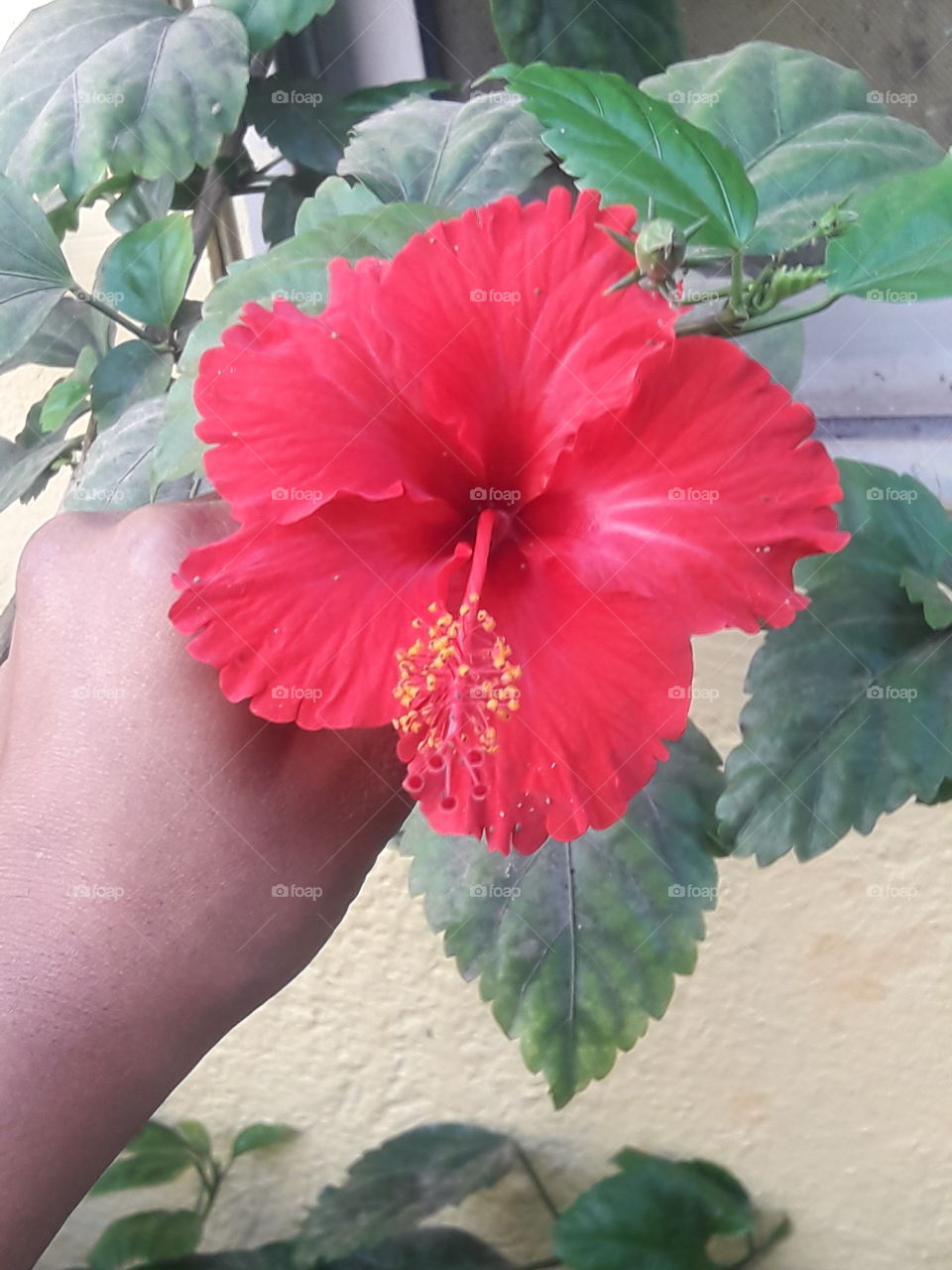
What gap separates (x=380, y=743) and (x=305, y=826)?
0.14 ft

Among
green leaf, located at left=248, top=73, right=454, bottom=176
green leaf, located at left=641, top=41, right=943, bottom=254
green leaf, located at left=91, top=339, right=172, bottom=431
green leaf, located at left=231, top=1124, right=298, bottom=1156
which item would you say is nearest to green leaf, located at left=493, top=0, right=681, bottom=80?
green leaf, located at left=248, top=73, right=454, bottom=176

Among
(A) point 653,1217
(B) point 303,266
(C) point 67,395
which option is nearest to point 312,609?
(B) point 303,266

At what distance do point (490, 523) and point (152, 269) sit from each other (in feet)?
1.16

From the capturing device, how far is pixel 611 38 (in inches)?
26.7

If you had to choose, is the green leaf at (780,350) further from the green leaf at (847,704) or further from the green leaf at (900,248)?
the green leaf at (900,248)

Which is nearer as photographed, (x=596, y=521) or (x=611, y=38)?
(x=596, y=521)

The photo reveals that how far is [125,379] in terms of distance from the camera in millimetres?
626

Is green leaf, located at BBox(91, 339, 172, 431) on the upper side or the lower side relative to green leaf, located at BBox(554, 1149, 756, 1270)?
upper

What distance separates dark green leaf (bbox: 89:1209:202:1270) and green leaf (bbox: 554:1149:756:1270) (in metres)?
0.37

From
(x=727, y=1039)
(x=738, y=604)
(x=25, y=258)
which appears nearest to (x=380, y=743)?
(x=738, y=604)

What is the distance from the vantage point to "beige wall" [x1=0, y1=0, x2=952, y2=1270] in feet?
2.73

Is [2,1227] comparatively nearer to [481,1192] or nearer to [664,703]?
[664,703]

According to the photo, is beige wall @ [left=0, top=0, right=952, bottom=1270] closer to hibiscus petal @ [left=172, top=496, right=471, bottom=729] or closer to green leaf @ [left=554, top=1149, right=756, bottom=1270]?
green leaf @ [left=554, top=1149, right=756, bottom=1270]

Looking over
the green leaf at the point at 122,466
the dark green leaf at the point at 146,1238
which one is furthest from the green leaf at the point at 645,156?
the dark green leaf at the point at 146,1238
